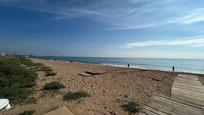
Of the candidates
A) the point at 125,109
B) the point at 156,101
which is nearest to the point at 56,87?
the point at 125,109

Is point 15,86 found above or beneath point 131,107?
above

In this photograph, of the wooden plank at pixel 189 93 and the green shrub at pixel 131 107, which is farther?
the wooden plank at pixel 189 93

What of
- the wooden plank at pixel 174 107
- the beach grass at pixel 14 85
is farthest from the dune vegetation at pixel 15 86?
the wooden plank at pixel 174 107

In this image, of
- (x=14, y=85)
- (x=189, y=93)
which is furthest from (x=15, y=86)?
(x=189, y=93)

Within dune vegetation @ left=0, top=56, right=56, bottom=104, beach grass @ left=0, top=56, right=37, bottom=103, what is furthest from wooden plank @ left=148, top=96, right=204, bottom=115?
beach grass @ left=0, top=56, right=37, bottom=103

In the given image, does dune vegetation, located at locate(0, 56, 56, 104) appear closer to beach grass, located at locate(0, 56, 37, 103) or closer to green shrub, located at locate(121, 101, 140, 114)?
beach grass, located at locate(0, 56, 37, 103)

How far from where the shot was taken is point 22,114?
17.5 ft

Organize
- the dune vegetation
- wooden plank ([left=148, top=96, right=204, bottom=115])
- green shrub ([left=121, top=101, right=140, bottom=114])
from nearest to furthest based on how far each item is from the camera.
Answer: wooden plank ([left=148, top=96, right=204, bottom=115])
green shrub ([left=121, top=101, right=140, bottom=114])
the dune vegetation

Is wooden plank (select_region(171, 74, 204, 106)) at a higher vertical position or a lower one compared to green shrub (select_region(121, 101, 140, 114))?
higher

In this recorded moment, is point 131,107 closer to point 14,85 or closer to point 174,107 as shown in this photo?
point 174,107

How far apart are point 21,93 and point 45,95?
3.67 ft

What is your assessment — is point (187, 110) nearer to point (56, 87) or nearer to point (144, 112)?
point (144, 112)

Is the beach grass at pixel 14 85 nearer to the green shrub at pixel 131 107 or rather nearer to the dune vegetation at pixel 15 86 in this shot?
the dune vegetation at pixel 15 86

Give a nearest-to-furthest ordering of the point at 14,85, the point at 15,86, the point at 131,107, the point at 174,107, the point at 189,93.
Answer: the point at 174,107
the point at 131,107
the point at 189,93
the point at 15,86
the point at 14,85
